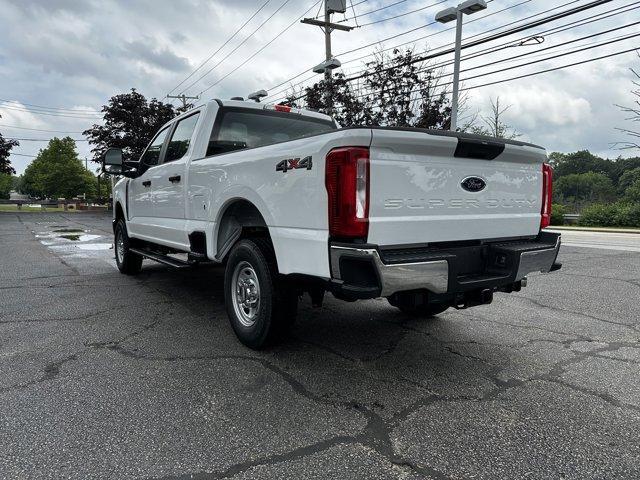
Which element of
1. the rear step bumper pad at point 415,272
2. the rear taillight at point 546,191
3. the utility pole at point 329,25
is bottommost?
the rear step bumper pad at point 415,272

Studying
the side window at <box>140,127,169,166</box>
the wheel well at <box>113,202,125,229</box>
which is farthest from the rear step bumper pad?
the wheel well at <box>113,202,125,229</box>

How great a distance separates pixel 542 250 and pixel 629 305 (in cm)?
290

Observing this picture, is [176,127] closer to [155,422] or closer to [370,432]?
[155,422]

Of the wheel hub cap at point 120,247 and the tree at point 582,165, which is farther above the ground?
the tree at point 582,165

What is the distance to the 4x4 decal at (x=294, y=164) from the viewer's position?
2889 millimetres

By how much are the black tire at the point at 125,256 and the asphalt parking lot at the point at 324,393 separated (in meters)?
1.85

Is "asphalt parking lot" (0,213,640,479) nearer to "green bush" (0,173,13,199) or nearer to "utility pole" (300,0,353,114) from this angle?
"utility pole" (300,0,353,114)

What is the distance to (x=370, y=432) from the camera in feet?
8.20

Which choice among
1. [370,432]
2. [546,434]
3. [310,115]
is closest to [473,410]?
[546,434]

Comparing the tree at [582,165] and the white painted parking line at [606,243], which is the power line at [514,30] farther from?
the tree at [582,165]

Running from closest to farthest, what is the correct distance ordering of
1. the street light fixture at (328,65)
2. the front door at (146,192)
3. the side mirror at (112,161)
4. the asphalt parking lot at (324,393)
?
the asphalt parking lot at (324,393)
the front door at (146,192)
the side mirror at (112,161)
the street light fixture at (328,65)

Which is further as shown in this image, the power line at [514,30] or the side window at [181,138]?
the power line at [514,30]

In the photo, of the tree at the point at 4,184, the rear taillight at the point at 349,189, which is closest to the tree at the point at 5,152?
the rear taillight at the point at 349,189

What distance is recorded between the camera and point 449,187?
10.2ft
